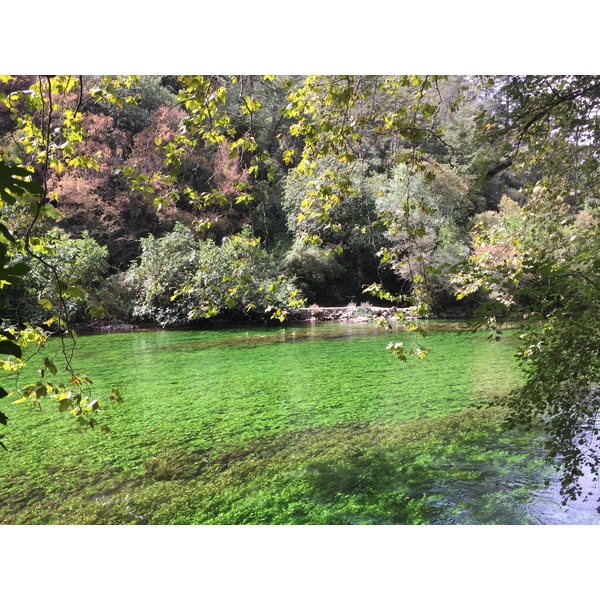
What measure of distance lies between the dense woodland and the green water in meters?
0.33

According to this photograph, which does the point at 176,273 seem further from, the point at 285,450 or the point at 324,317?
the point at 285,450

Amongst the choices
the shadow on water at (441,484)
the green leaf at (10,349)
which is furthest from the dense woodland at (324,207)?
the shadow on water at (441,484)

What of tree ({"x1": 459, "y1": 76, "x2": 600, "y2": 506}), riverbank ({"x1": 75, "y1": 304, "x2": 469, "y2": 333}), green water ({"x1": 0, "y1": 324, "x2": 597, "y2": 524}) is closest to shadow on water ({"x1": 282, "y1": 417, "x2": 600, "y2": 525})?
green water ({"x1": 0, "y1": 324, "x2": 597, "y2": 524})

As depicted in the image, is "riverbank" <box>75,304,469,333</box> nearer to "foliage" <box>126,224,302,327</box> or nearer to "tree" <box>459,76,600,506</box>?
"foliage" <box>126,224,302,327</box>

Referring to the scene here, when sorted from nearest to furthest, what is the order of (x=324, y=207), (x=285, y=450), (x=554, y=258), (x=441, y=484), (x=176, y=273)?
(x=324, y=207) → (x=441, y=484) → (x=554, y=258) → (x=285, y=450) → (x=176, y=273)

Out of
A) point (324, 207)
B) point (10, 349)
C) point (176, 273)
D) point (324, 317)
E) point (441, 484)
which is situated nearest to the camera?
point (10, 349)

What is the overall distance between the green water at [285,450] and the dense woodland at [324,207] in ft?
1.09

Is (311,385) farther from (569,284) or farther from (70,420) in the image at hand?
(569,284)

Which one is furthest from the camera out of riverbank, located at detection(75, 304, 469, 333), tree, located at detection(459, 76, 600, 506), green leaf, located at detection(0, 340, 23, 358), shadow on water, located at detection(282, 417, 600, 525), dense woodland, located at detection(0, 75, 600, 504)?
riverbank, located at detection(75, 304, 469, 333)

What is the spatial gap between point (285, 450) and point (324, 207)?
1.50m

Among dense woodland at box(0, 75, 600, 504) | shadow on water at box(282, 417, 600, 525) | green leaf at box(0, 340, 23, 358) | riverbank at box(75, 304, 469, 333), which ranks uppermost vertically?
dense woodland at box(0, 75, 600, 504)

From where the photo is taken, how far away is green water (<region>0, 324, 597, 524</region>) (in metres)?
2.49

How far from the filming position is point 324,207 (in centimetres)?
229

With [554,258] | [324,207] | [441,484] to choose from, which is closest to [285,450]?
[441,484]
